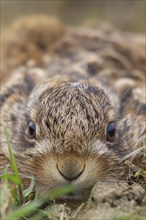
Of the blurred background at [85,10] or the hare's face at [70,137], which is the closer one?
the hare's face at [70,137]

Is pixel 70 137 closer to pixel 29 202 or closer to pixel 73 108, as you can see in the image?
pixel 73 108

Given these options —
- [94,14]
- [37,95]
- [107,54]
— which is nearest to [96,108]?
[37,95]

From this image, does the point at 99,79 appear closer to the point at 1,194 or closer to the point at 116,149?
the point at 116,149

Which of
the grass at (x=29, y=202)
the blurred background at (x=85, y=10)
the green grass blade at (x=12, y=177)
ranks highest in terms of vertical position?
the blurred background at (x=85, y=10)

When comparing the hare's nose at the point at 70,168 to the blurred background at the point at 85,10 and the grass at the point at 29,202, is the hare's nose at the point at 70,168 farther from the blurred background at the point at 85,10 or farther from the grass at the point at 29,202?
the blurred background at the point at 85,10

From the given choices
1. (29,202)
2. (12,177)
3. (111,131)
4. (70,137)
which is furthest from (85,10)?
(12,177)

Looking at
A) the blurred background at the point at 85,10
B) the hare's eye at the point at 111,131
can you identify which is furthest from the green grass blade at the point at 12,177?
the blurred background at the point at 85,10

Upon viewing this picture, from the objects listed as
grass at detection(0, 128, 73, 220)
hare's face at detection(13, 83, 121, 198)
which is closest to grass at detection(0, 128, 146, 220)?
grass at detection(0, 128, 73, 220)

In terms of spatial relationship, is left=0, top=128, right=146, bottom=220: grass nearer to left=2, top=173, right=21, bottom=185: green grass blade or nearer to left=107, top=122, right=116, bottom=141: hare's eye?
left=2, top=173, right=21, bottom=185: green grass blade
